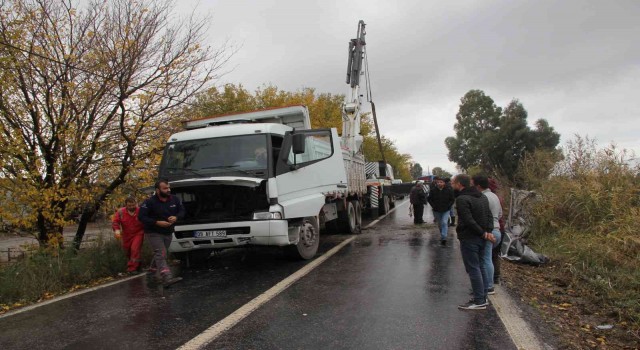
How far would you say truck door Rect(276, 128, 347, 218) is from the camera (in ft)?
23.4

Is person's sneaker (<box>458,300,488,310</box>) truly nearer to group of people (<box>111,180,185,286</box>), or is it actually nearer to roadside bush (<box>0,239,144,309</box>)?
group of people (<box>111,180,185,286</box>)

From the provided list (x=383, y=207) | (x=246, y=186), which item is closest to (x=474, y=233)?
(x=246, y=186)

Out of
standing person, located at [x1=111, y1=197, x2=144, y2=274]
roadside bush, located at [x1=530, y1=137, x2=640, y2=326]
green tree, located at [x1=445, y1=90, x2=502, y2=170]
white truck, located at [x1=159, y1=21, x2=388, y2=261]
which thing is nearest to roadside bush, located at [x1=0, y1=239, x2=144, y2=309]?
standing person, located at [x1=111, y1=197, x2=144, y2=274]

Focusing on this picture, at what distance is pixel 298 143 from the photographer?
710 centimetres

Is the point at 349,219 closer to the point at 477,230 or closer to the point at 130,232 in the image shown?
the point at 130,232

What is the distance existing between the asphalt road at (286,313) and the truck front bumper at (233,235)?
0.50 metres

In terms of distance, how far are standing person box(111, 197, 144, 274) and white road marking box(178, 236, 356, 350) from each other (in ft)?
9.61

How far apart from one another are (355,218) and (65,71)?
7.50 metres

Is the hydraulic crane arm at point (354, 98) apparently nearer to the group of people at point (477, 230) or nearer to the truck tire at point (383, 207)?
the truck tire at point (383, 207)

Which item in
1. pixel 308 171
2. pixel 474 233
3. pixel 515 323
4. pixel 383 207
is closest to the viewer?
pixel 515 323

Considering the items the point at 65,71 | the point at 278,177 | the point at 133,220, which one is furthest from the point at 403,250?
the point at 65,71

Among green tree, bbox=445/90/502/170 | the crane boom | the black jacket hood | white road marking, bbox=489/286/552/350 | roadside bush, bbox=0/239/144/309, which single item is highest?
green tree, bbox=445/90/502/170

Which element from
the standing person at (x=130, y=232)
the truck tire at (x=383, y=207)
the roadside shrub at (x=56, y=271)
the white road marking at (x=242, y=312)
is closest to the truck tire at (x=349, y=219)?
the white road marking at (x=242, y=312)

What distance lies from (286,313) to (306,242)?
2972mm
